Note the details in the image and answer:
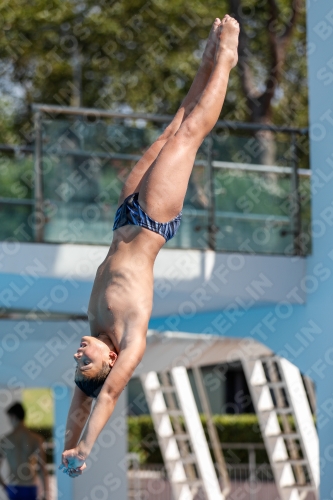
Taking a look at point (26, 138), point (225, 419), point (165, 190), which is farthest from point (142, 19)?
point (165, 190)

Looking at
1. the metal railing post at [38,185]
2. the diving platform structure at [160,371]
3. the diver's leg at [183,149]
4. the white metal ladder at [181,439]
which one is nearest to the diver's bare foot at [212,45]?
the diver's leg at [183,149]

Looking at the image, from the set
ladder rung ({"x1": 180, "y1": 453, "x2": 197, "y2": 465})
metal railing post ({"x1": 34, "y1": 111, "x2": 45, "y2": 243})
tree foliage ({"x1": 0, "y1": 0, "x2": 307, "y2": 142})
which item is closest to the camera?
metal railing post ({"x1": 34, "y1": 111, "x2": 45, "y2": 243})

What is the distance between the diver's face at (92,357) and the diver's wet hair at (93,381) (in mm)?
24

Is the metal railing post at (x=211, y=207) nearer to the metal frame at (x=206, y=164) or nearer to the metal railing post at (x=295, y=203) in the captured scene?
the metal frame at (x=206, y=164)

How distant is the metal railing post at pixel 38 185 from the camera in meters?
7.30

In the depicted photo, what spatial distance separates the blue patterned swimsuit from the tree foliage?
12601 millimetres

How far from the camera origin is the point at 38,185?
24.1 ft

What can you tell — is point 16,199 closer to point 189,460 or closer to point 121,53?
point 189,460

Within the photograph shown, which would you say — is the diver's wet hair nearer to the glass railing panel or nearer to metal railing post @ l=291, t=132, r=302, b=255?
the glass railing panel

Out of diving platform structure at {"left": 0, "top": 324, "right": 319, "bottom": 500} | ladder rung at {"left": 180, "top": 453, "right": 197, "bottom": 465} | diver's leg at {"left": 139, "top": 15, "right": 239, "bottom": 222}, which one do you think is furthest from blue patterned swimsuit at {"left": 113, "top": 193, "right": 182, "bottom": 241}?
ladder rung at {"left": 180, "top": 453, "right": 197, "bottom": 465}

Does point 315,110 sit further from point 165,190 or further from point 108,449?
point 108,449

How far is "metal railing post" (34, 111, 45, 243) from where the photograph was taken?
7.30 meters

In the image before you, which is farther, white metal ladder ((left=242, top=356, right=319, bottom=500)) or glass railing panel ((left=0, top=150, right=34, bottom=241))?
white metal ladder ((left=242, top=356, right=319, bottom=500))

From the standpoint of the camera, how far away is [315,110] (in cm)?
739
